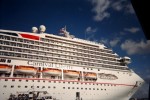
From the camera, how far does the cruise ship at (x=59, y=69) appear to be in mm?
26391

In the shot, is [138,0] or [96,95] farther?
[96,95]

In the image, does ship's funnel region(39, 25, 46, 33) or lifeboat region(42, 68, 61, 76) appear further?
ship's funnel region(39, 25, 46, 33)

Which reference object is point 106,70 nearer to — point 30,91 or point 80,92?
point 80,92

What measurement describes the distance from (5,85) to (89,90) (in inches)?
586

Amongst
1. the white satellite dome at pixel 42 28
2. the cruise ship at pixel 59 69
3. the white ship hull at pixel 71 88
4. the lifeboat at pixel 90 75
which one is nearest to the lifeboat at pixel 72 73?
the cruise ship at pixel 59 69

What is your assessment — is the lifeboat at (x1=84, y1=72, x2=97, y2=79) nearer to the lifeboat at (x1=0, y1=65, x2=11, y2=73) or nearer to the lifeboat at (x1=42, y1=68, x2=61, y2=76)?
the lifeboat at (x1=42, y1=68, x2=61, y2=76)

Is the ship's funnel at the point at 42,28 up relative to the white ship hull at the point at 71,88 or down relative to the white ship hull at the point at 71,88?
up

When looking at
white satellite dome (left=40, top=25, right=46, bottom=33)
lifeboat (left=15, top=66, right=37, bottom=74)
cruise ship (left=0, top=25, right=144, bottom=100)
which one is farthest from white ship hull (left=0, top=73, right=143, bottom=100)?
white satellite dome (left=40, top=25, right=46, bottom=33)

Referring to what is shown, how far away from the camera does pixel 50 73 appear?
28984 millimetres

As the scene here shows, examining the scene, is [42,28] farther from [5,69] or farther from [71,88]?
[71,88]

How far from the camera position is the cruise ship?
26391 mm

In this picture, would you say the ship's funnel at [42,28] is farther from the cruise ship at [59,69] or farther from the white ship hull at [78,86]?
the white ship hull at [78,86]

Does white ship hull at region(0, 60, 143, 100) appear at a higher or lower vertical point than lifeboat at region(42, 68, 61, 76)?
lower

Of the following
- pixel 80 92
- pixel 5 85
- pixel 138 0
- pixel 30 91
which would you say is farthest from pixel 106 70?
pixel 138 0
